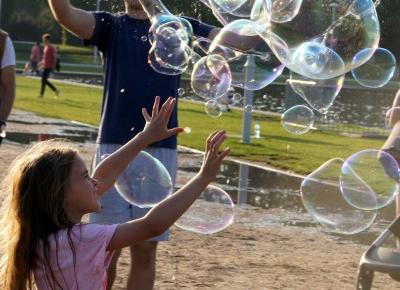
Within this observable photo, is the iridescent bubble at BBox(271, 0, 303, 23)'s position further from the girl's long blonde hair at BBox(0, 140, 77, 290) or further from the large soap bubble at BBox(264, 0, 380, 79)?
the girl's long blonde hair at BBox(0, 140, 77, 290)

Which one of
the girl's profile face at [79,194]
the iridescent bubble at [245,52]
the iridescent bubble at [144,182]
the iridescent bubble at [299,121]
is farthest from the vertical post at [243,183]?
the girl's profile face at [79,194]

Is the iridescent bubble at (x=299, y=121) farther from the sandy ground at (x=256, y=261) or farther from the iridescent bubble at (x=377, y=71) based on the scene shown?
the sandy ground at (x=256, y=261)

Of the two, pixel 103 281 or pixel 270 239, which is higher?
pixel 103 281

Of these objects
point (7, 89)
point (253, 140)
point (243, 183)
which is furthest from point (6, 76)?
point (253, 140)

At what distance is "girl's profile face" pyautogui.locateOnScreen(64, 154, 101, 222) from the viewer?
3.21 metres

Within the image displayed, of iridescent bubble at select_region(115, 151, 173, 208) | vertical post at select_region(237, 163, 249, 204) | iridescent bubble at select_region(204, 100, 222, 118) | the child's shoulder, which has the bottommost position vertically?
vertical post at select_region(237, 163, 249, 204)

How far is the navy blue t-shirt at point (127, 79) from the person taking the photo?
16.7 feet

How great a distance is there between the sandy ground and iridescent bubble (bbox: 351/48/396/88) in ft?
4.16

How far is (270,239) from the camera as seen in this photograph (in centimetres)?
802

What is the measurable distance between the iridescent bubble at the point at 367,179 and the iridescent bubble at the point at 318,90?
465 mm

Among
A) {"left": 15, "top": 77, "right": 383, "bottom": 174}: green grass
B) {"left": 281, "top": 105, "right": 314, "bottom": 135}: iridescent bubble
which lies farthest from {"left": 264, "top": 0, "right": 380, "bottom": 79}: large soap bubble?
{"left": 15, "top": 77, "right": 383, "bottom": 174}: green grass

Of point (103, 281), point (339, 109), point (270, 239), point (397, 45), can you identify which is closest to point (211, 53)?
point (270, 239)

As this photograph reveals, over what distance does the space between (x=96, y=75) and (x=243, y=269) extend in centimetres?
3500

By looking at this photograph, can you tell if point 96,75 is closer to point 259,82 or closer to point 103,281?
point 259,82
